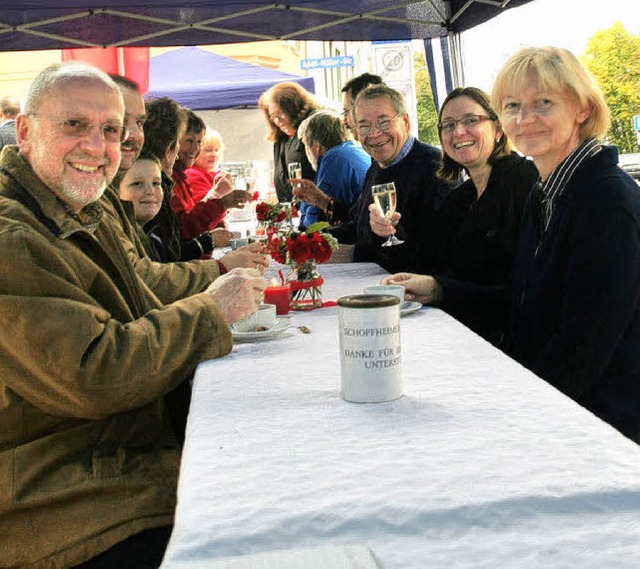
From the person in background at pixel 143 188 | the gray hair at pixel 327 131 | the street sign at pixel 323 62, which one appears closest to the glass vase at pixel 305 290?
the person in background at pixel 143 188

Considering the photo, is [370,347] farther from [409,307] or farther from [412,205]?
[412,205]

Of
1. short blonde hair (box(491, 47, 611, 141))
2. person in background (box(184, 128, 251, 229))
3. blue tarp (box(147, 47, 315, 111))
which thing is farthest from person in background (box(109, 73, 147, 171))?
blue tarp (box(147, 47, 315, 111))

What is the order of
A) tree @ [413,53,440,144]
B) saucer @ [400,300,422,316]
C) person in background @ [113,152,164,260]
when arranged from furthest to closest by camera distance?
tree @ [413,53,440,144] → person in background @ [113,152,164,260] → saucer @ [400,300,422,316]

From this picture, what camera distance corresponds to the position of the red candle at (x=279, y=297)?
2438 millimetres

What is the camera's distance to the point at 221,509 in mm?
982

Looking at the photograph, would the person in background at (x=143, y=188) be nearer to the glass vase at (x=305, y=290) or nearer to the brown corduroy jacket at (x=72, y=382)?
the glass vase at (x=305, y=290)


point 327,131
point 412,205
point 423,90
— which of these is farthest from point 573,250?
point 423,90

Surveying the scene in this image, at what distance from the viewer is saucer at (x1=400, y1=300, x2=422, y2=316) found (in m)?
2.30

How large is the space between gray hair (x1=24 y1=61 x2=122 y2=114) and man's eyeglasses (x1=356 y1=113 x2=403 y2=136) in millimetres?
2257

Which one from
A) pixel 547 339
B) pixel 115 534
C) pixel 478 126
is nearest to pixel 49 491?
pixel 115 534

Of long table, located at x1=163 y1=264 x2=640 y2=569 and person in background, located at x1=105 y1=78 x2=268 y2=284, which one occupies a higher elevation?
person in background, located at x1=105 y1=78 x2=268 y2=284

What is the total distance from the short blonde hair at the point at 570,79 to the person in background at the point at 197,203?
2395 millimetres

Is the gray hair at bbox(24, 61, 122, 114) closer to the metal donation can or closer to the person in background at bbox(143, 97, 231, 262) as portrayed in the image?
the metal donation can

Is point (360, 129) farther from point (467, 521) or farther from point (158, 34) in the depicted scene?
point (467, 521)
